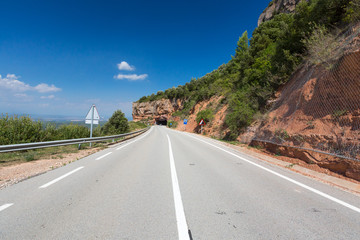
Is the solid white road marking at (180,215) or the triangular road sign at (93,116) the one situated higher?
the triangular road sign at (93,116)

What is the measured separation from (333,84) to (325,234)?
7848 millimetres

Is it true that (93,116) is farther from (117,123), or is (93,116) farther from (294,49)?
(117,123)

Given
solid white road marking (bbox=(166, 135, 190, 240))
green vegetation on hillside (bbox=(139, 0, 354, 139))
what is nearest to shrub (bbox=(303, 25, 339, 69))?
green vegetation on hillside (bbox=(139, 0, 354, 139))

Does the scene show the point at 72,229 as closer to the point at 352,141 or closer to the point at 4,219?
the point at 4,219

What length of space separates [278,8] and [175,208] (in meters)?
45.2

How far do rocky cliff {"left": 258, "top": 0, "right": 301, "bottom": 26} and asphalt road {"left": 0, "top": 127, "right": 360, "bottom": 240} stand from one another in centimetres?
3641

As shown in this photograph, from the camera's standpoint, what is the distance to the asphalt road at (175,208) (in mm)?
2365

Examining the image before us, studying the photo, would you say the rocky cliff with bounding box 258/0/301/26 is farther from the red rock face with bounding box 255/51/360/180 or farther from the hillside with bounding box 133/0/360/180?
the red rock face with bounding box 255/51/360/180

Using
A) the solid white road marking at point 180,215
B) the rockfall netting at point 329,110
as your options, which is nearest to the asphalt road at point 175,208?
the solid white road marking at point 180,215

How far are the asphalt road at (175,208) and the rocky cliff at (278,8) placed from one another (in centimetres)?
3641

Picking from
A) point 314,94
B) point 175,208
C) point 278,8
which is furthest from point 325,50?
point 278,8

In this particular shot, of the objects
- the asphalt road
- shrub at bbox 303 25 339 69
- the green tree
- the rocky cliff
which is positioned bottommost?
the asphalt road

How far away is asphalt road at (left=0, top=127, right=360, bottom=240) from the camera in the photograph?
2365 mm

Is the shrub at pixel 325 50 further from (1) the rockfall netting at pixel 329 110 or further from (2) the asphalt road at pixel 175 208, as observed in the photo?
(2) the asphalt road at pixel 175 208
